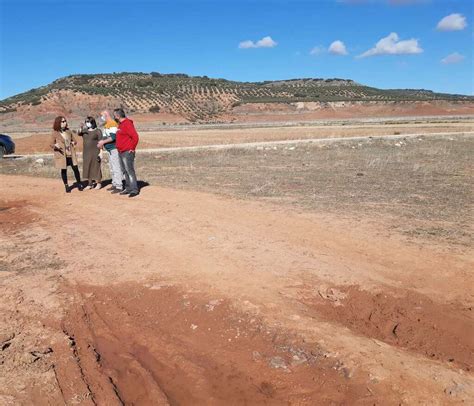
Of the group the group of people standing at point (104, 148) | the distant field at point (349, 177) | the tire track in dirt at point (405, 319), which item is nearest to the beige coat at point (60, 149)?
the group of people standing at point (104, 148)

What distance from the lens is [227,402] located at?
11.6ft

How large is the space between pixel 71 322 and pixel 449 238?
5.20 metres

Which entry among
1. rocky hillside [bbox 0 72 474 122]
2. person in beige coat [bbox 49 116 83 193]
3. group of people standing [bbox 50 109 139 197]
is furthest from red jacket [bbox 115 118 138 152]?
rocky hillside [bbox 0 72 474 122]

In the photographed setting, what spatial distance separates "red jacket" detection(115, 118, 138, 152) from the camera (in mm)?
9961

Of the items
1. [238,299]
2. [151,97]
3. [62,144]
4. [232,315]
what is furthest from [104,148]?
[151,97]

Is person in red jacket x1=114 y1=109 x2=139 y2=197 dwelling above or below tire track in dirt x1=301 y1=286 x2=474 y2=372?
above

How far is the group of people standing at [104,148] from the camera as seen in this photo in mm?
10055

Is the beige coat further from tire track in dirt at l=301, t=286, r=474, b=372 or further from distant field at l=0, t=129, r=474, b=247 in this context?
tire track in dirt at l=301, t=286, r=474, b=372

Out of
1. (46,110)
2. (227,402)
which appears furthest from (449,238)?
(46,110)

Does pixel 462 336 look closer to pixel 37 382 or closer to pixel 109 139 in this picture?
pixel 37 382

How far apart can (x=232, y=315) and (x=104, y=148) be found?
23.7ft

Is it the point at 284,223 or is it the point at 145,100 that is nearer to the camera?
the point at 284,223

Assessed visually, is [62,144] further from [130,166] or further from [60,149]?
[130,166]

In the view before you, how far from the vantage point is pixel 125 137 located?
10.0 metres
